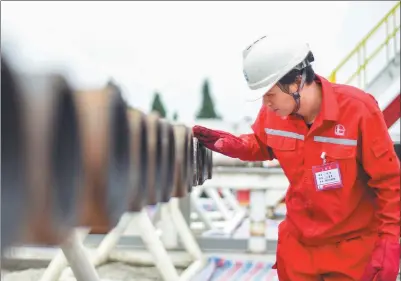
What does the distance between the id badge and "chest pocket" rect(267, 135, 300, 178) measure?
0.32ft

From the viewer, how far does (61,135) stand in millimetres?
842

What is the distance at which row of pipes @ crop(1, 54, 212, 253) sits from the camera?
0.78 meters

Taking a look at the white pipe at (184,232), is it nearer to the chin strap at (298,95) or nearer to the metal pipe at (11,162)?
the chin strap at (298,95)

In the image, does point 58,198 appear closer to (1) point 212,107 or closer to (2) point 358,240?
(2) point 358,240

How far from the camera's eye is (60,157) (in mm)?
848

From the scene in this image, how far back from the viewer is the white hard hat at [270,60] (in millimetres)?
1738

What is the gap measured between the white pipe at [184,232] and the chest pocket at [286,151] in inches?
63.6

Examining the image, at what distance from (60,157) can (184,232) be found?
2.79m

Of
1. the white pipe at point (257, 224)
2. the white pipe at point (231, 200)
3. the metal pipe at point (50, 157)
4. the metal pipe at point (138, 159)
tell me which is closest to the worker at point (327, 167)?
the metal pipe at point (138, 159)

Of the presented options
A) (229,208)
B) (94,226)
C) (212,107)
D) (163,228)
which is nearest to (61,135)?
(94,226)

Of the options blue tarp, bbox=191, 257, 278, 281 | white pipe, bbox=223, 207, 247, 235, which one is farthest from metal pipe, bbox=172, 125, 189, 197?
white pipe, bbox=223, 207, 247, 235

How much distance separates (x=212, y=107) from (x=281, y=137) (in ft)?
73.0

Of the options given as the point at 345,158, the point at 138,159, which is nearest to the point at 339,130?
the point at 345,158

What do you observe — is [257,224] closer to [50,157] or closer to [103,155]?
[103,155]
